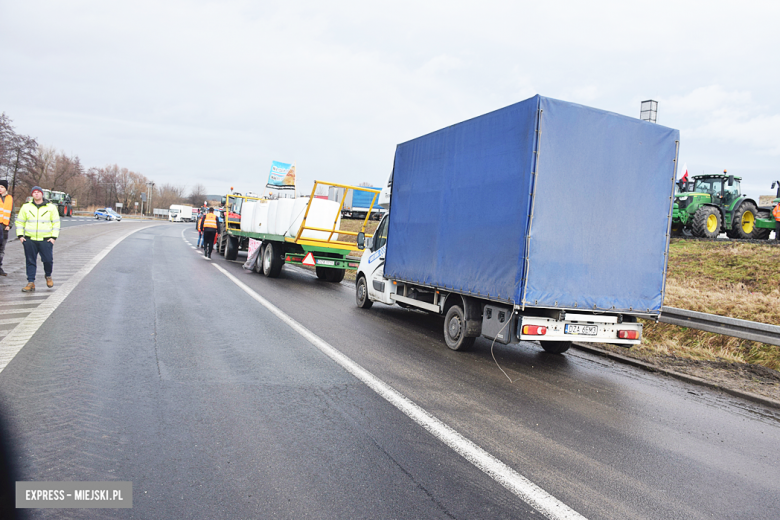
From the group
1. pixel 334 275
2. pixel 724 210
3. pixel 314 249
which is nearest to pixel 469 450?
pixel 314 249

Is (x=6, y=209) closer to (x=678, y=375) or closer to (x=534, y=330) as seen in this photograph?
(x=534, y=330)

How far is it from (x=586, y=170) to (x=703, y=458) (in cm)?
349

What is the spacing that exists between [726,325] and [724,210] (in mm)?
12564

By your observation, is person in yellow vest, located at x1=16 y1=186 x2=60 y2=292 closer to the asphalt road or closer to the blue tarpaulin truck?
the asphalt road

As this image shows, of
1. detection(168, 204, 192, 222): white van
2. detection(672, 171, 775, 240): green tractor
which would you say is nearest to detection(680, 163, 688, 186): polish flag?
detection(672, 171, 775, 240): green tractor

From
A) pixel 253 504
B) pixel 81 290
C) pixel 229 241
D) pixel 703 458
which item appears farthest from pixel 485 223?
pixel 229 241

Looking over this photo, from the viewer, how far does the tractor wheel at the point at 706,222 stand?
1706cm

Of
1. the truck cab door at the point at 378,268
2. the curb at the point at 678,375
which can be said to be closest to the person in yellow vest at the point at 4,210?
the truck cab door at the point at 378,268

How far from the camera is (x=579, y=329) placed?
22.1 feet

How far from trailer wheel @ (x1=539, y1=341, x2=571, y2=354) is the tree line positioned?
68.2 feet

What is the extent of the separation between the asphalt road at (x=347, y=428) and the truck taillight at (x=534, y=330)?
524 millimetres

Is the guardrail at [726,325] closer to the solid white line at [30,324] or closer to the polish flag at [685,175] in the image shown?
the solid white line at [30,324]

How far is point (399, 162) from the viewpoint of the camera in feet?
32.2

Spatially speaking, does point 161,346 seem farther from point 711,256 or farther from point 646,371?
point 711,256
